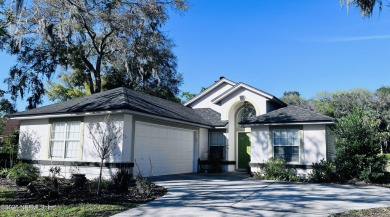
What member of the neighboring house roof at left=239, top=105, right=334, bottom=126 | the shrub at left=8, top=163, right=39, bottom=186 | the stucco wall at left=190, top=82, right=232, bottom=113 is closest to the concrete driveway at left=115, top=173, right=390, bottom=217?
the neighboring house roof at left=239, top=105, right=334, bottom=126

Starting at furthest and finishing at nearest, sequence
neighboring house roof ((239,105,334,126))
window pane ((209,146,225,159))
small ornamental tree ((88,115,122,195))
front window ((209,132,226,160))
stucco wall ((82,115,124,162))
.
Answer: front window ((209,132,226,160)), window pane ((209,146,225,159)), neighboring house roof ((239,105,334,126)), stucco wall ((82,115,124,162)), small ornamental tree ((88,115,122,195))

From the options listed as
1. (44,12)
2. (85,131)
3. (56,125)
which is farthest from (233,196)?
(44,12)

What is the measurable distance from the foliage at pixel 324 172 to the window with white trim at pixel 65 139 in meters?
10.7

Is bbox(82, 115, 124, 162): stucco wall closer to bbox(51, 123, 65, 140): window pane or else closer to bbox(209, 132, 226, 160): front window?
bbox(51, 123, 65, 140): window pane

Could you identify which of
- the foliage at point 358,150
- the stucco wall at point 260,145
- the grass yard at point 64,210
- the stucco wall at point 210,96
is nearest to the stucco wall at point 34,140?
the grass yard at point 64,210

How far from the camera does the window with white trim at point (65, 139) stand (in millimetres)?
14352

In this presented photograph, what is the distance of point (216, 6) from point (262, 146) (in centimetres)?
835

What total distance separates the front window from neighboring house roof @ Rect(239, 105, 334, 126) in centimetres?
369

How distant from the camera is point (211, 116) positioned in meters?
21.3

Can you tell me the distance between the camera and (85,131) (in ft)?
46.3

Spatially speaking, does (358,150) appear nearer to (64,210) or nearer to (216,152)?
(216,152)

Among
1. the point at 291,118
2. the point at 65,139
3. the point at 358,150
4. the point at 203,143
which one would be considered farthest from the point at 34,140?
the point at 358,150

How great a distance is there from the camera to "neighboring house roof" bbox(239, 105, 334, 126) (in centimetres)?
1516

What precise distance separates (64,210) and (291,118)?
38.2 ft
